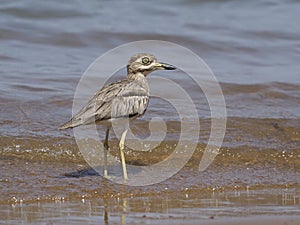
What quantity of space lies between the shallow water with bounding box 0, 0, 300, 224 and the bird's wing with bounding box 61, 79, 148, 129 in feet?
2.08

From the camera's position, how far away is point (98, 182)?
826 cm

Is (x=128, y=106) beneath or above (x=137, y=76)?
beneath

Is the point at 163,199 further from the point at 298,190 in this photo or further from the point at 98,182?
the point at 298,190

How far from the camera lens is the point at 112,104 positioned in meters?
8.42

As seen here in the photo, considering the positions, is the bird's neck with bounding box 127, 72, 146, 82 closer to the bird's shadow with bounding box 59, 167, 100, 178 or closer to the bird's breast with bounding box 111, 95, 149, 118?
the bird's breast with bounding box 111, 95, 149, 118

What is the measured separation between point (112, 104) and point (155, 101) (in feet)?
10.2

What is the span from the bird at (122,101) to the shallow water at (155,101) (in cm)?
59

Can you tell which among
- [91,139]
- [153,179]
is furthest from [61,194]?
[91,139]

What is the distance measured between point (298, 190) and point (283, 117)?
9.38 ft

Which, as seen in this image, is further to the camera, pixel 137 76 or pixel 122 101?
pixel 137 76

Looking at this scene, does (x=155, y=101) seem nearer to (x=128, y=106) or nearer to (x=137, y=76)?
(x=137, y=76)

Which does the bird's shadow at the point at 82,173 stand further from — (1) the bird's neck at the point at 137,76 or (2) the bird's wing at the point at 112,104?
(1) the bird's neck at the point at 137,76

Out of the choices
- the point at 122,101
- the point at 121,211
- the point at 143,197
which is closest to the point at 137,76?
the point at 122,101

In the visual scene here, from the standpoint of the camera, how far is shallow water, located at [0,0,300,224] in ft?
25.8
